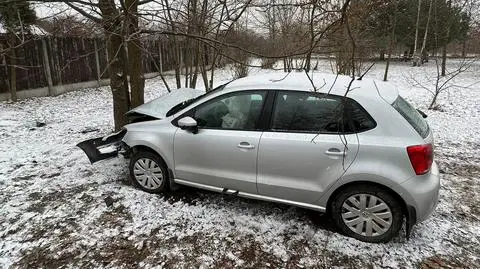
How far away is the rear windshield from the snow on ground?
42.1 inches

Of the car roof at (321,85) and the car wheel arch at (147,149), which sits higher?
the car roof at (321,85)

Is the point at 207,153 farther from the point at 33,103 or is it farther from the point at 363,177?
the point at 33,103

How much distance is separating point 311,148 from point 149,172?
2.12 metres

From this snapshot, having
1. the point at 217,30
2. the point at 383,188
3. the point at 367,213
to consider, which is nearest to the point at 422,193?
the point at 383,188

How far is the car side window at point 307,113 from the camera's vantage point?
314 centimetres

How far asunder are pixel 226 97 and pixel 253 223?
4.69ft

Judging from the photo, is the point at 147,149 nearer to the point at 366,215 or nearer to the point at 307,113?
the point at 307,113

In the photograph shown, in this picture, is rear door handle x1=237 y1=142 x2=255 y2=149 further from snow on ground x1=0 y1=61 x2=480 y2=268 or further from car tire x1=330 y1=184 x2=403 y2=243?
car tire x1=330 y1=184 x2=403 y2=243

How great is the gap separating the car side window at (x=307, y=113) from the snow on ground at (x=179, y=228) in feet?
3.52

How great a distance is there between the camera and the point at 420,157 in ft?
9.39

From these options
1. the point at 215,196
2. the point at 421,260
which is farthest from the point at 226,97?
the point at 421,260

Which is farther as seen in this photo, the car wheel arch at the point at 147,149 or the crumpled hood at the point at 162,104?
the crumpled hood at the point at 162,104

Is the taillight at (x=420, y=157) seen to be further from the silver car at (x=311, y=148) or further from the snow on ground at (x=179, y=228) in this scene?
the snow on ground at (x=179, y=228)

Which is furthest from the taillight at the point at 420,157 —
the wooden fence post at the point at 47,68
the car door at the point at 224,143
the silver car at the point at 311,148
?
the wooden fence post at the point at 47,68
